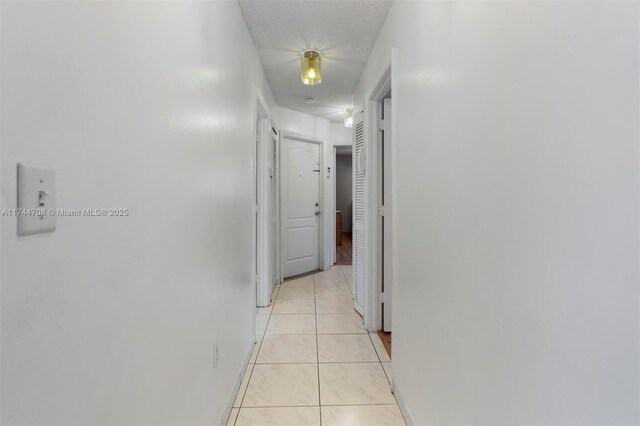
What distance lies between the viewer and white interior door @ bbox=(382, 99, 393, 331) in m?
2.66

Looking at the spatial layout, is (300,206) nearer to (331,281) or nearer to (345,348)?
(331,281)

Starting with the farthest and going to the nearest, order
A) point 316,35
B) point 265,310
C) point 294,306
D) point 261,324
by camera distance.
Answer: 1. point 294,306
2. point 265,310
3. point 261,324
4. point 316,35

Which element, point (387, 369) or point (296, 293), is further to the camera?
point (296, 293)

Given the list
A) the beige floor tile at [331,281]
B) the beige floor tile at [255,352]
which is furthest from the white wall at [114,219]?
the beige floor tile at [331,281]

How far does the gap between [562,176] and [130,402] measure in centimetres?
115

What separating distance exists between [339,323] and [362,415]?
124 centimetres

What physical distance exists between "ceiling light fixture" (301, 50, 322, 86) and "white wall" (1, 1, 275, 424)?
1152mm

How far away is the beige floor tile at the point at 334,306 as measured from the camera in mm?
3254

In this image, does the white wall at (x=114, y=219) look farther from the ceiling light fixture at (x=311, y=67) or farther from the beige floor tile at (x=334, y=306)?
the beige floor tile at (x=334, y=306)

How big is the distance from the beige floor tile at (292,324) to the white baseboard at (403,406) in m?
1.00

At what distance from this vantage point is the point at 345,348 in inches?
96.5

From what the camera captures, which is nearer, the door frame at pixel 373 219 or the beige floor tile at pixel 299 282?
the door frame at pixel 373 219

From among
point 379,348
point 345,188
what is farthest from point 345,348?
point 345,188

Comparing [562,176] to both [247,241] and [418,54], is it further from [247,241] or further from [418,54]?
[247,241]
